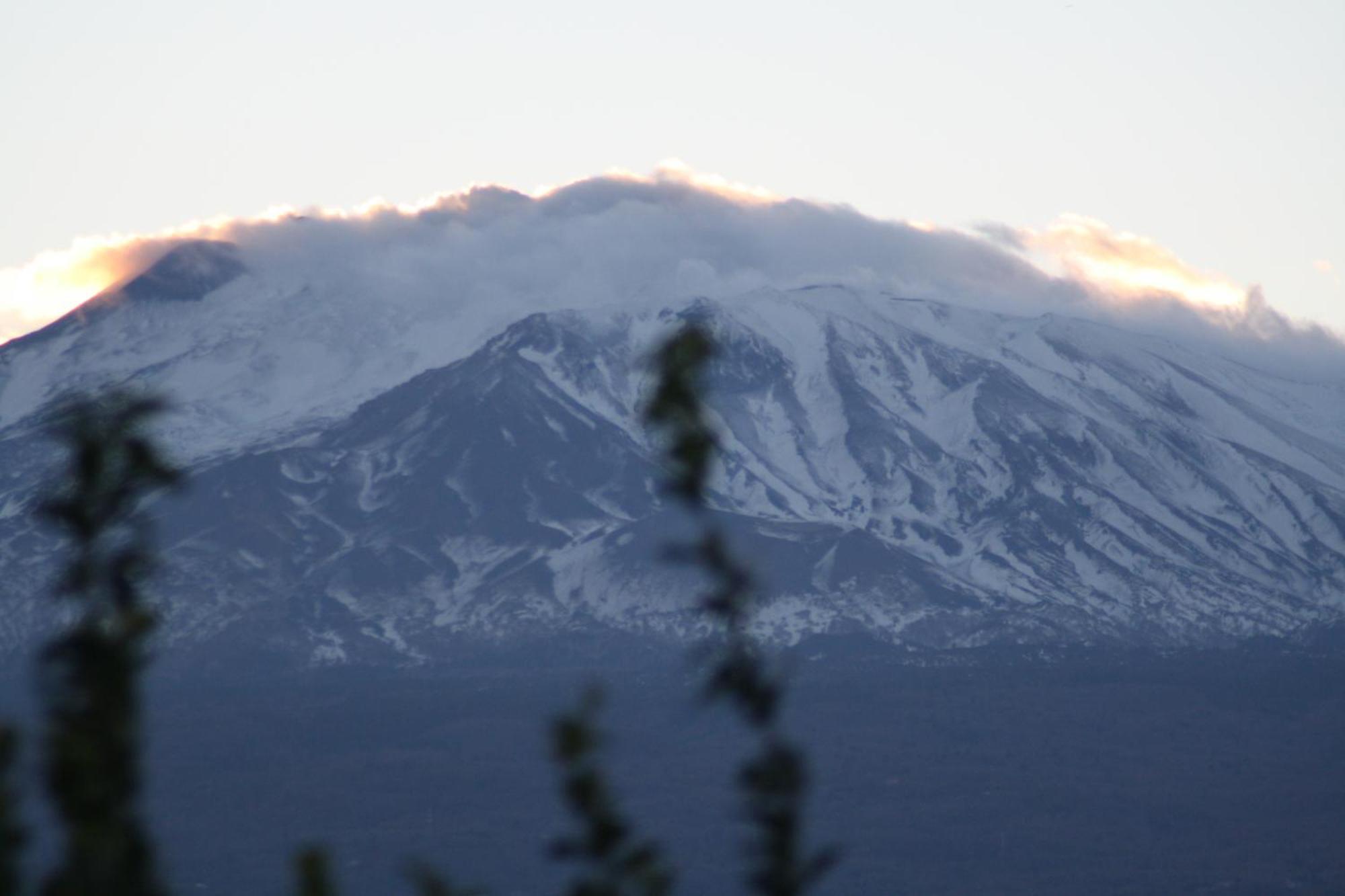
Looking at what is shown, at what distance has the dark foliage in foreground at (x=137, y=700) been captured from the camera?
1423 cm

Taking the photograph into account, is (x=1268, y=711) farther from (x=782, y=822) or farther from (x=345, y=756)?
(x=782, y=822)

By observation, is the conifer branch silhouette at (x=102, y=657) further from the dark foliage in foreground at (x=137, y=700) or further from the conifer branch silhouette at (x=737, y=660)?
the conifer branch silhouette at (x=737, y=660)

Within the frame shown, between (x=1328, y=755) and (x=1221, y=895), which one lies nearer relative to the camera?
(x=1221, y=895)

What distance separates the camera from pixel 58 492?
14.9 m

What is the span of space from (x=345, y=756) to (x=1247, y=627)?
76.8 metres

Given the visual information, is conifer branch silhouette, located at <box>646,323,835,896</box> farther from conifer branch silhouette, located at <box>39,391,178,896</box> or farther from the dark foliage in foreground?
conifer branch silhouette, located at <box>39,391,178,896</box>

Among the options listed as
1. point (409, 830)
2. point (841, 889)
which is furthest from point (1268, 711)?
point (409, 830)

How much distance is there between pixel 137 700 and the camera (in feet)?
48.2

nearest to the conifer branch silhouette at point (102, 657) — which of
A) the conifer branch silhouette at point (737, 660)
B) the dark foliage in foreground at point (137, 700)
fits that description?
the dark foliage in foreground at point (137, 700)

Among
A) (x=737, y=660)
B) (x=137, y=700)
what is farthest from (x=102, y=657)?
(x=737, y=660)

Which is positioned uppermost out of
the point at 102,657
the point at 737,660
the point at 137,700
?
the point at 102,657

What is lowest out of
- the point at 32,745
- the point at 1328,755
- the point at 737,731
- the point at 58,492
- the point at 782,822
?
the point at 1328,755

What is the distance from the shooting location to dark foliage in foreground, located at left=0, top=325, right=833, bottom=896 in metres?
14.2

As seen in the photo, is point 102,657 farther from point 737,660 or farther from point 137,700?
point 737,660
